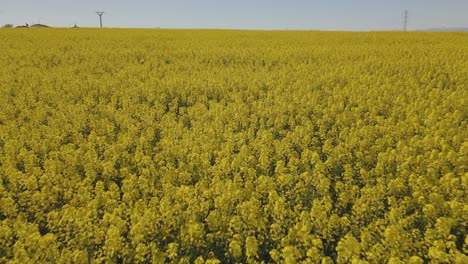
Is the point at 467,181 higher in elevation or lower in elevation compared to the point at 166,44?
lower

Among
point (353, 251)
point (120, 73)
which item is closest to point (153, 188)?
point (353, 251)

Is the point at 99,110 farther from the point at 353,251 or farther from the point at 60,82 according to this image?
the point at 353,251

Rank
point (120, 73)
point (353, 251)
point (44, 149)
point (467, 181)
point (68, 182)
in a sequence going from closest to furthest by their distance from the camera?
point (353, 251) → point (467, 181) → point (68, 182) → point (44, 149) → point (120, 73)

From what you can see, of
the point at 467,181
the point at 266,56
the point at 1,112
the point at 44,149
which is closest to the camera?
the point at 467,181

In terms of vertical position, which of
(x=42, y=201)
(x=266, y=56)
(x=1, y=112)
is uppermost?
(x=266, y=56)

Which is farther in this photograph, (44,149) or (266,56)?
(266,56)

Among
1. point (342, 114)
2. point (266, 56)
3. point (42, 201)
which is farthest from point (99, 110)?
point (266, 56)
